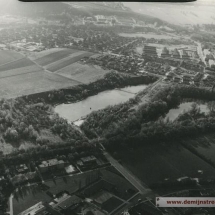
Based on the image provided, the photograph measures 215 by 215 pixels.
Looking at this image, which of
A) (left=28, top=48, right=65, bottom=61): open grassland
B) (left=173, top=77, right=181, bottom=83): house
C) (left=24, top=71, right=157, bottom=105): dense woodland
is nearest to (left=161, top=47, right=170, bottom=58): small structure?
(left=173, top=77, right=181, bottom=83): house

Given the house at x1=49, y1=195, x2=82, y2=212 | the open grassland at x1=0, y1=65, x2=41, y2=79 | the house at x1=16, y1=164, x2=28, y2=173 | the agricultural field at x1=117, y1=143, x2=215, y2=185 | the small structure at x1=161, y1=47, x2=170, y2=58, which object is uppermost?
the small structure at x1=161, y1=47, x2=170, y2=58

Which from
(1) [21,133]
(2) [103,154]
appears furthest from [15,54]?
(2) [103,154]

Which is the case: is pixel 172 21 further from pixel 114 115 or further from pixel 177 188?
pixel 177 188

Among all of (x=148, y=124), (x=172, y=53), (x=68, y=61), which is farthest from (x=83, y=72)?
(x=172, y=53)

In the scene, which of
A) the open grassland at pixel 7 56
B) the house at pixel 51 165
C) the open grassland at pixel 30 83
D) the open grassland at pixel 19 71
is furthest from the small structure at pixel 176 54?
the house at pixel 51 165

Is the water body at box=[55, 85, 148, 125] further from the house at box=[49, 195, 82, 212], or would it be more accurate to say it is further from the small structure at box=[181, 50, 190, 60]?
the small structure at box=[181, 50, 190, 60]
